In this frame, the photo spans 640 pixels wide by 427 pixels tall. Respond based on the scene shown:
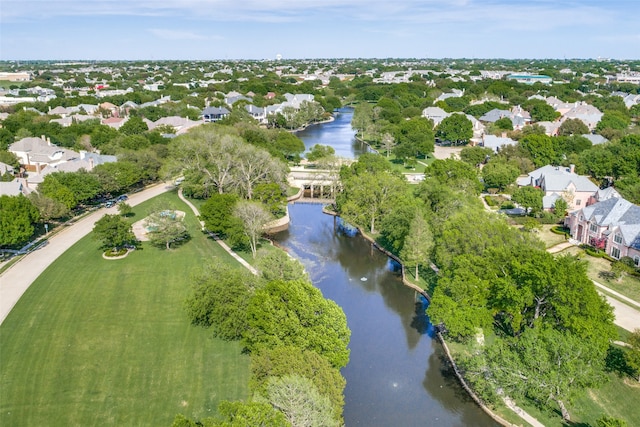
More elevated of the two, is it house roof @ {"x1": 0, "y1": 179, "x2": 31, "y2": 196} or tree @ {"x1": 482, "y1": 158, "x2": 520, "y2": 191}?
house roof @ {"x1": 0, "y1": 179, "x2": 31, "y2": 196}

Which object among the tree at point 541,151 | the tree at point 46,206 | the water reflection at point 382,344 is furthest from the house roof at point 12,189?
the tree at point 541,151

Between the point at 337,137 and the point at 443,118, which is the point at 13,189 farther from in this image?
the point at 443,118

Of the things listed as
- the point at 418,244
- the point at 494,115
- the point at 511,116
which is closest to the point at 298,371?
the point at 418,244

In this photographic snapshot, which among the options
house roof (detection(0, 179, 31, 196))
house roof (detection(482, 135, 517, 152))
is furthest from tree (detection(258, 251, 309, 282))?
house roof (detection(482, 135, 517, 152))

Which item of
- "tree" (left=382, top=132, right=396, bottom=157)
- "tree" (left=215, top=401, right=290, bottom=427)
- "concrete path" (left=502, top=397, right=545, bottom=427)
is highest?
"tree" (left=215, top=401, right=290, bottom=427)

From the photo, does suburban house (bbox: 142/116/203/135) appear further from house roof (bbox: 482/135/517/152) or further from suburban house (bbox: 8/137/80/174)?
house roof (bbox: 482/135/517/152)

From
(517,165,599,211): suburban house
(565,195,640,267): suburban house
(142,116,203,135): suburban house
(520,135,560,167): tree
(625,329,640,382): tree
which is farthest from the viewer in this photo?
(142,116,203,135): suburban house

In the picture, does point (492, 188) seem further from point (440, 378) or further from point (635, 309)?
point (440, 378)
